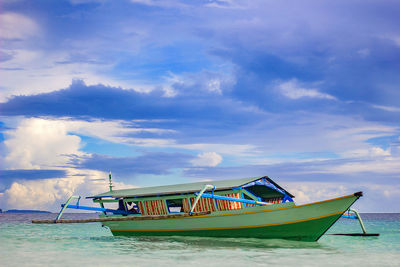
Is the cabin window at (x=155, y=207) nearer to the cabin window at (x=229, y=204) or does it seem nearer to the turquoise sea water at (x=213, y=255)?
the turquoise sea water at (x=213, y=255)

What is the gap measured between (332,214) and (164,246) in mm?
8657

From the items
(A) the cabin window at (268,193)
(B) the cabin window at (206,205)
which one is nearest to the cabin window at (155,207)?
(B) the cabin window at (206,205)

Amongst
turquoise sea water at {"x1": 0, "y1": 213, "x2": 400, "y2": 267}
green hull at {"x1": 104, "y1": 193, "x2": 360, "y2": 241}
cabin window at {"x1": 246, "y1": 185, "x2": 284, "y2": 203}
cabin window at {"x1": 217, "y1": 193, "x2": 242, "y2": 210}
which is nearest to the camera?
turquoise sea water at {"x1": 0, "y1": 213, "x2": 400, "y2": 267}

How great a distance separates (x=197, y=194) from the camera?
23.7 meters

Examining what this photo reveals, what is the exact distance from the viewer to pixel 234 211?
910 inches

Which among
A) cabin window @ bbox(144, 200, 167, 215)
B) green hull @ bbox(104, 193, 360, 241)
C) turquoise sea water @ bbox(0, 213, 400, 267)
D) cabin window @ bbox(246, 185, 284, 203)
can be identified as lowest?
turquoise sea water @ bbox(0, 213, 400, 267)

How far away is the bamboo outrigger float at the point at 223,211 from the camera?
21406mm

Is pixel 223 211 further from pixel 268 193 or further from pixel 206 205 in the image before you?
pixel 268 193

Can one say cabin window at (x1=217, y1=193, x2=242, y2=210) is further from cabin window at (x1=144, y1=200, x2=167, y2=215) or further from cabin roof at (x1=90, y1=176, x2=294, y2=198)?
cabin window at (x1=144, y1=200, x2=167, y2=215)

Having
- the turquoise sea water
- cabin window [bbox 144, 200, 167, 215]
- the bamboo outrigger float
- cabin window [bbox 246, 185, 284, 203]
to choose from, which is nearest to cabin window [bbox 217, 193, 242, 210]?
the bamboo outrigger float

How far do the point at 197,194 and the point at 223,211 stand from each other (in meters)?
1.76

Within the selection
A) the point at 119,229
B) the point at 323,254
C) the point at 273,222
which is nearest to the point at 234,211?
the point at 273,222

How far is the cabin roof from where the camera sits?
24.7 meters

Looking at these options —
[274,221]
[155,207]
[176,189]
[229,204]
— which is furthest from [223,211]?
[155,207]
